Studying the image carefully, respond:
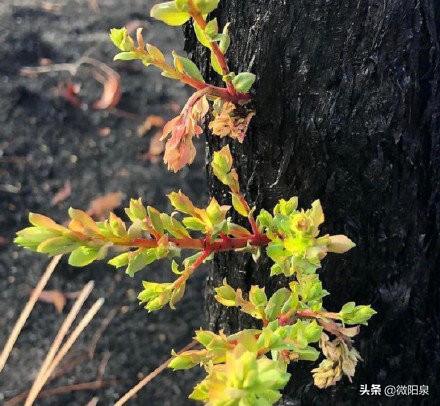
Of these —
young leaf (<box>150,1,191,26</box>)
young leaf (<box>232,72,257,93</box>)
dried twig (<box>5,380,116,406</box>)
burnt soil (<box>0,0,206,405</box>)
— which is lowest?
dried twig (<box>5,380,116,406</box>)

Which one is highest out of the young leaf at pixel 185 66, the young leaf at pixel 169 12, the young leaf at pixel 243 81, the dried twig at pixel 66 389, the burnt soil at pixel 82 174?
the young leaf at pixel 169 12

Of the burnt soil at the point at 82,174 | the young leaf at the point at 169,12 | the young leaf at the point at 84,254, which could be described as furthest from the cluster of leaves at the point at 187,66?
the burnt soil at the point at 82,174

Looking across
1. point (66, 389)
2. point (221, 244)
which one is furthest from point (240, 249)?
point (66, 389)

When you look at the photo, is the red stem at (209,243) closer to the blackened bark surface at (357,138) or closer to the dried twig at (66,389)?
the blackened bark surface at (357,138)

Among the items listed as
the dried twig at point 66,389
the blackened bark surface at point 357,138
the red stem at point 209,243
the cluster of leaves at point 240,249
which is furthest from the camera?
the dried twig at point 66,389

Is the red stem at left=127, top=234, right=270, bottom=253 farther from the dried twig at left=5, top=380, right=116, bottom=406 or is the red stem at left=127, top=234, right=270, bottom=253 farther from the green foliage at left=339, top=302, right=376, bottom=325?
the dried twig at left=5, top=380, right=116, bottom=406

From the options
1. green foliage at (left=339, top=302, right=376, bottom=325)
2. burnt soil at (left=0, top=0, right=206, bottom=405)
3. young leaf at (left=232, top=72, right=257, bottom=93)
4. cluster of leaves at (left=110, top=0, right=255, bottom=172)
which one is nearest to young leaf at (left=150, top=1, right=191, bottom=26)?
cluster of leaves at (left=110, top=0, right=255, bottom=172)
